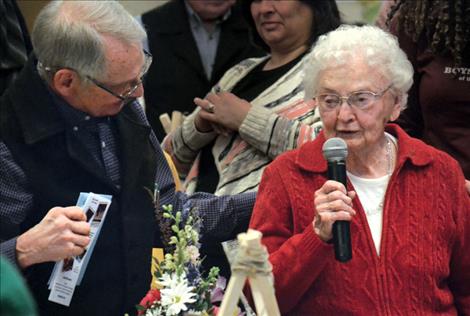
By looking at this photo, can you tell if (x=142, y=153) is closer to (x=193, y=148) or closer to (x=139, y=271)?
(x=139, y=271)

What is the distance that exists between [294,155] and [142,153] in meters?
0.54

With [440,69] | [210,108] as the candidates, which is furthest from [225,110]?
[440,69]

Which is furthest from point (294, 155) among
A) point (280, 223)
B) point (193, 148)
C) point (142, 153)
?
point (193, 148)

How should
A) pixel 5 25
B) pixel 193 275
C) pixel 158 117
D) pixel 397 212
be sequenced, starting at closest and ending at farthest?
pixel 193 275 < pixel 397 212 < pixel 5 25 < pixel 158 117

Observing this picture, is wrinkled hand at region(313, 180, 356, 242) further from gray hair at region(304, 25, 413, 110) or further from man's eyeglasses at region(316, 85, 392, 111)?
gray hair at region(304, 25, 413, 110)

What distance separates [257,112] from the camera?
514cm

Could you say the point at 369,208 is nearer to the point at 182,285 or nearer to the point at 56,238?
the point at 182,285

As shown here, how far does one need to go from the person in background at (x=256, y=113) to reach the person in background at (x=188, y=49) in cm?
63

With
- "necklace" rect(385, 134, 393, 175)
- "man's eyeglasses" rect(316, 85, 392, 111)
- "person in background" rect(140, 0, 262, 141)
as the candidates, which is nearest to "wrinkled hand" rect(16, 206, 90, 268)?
"man's eyeglasses" rect(316, 85, 392, 111)

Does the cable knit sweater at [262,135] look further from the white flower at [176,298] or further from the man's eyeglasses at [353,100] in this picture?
the white flower at [176,298]

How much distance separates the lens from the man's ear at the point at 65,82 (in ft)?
13.9

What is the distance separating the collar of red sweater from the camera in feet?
13.6

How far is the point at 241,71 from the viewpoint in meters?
5.44

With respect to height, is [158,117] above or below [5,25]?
below
